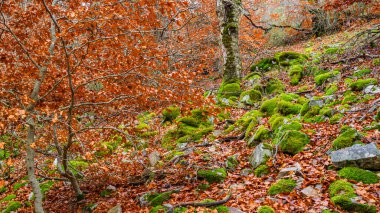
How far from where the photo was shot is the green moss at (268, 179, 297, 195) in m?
5.03

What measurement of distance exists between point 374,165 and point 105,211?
5.32 meters

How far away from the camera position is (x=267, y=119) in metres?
8.41

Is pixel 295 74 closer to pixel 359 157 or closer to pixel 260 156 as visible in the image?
pixel 260 156

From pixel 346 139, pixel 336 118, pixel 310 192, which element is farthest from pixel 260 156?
pixel 336 118

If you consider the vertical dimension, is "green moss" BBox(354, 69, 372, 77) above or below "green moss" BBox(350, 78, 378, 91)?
above

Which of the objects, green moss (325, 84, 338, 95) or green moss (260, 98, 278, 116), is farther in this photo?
green moss (260, 98, 278, 116)

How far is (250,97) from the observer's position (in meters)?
10.7

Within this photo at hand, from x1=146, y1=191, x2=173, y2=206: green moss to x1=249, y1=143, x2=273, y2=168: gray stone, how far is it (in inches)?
77.7

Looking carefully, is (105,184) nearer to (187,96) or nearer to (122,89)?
(122,89)

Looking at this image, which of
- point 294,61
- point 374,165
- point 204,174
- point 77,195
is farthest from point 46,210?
point 294,61

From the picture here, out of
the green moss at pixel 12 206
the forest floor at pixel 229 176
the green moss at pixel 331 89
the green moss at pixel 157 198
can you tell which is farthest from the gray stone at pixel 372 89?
the green moss at pixel 12 206

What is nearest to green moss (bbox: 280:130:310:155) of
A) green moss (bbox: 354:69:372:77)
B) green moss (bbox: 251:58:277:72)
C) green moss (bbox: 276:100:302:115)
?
green moss (bbox: 276:100:302:115)

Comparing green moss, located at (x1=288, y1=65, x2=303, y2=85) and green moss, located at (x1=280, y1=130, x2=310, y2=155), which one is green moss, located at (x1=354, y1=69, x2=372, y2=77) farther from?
green moss, located at (x1=280, y1=130, x2=310, y2=155)

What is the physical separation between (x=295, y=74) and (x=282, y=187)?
7.36m
